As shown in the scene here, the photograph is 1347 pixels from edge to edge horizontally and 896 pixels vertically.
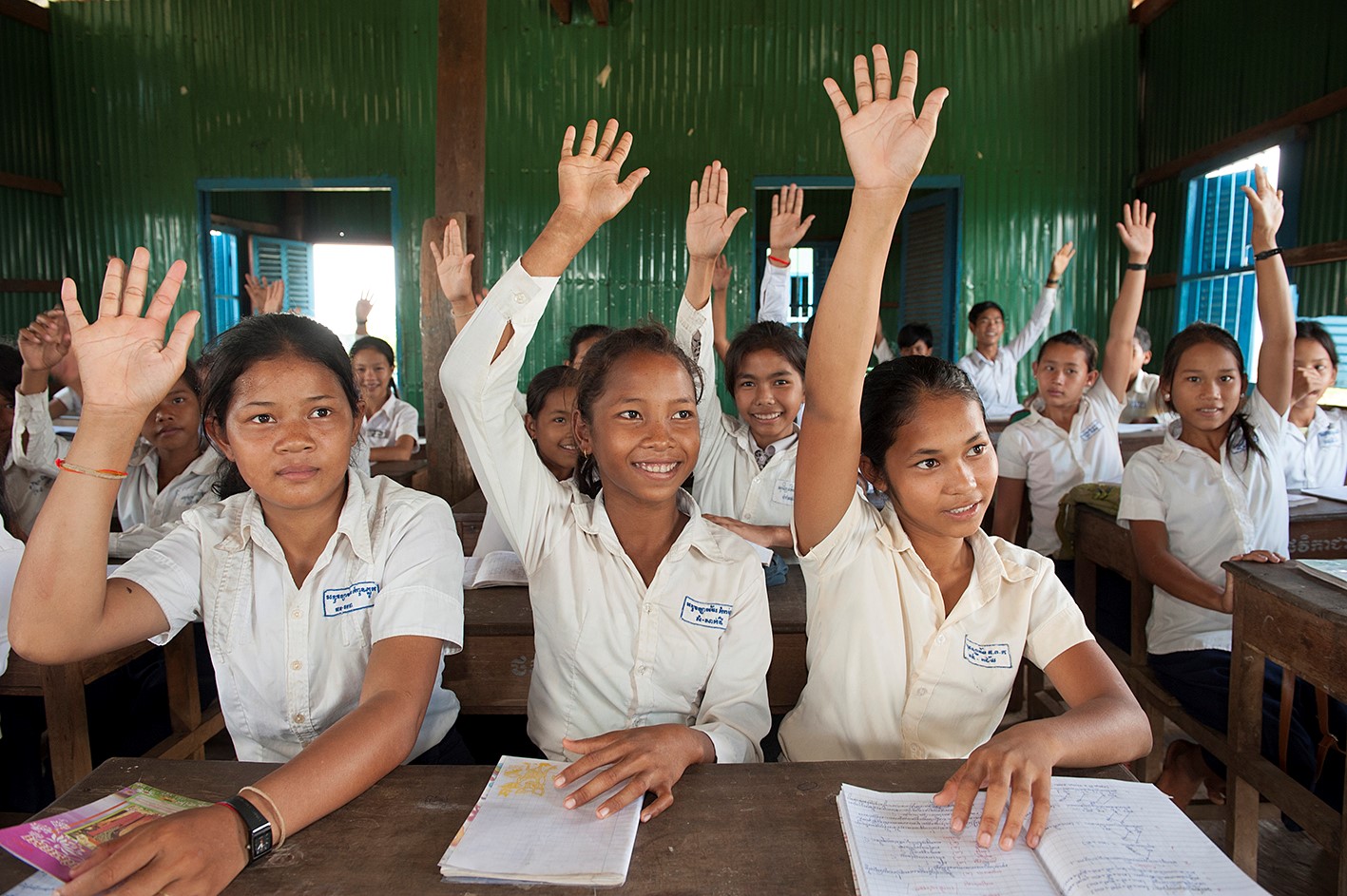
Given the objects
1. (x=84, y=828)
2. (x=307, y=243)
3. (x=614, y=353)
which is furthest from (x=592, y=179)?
(x=307, y=243)

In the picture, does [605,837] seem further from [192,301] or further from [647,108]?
[192,301]

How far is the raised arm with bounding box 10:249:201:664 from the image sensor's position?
1.04 m

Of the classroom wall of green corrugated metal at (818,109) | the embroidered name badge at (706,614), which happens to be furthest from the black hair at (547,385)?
the classroom wall of green corrugated metal at (818,109)

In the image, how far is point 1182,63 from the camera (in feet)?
19.7

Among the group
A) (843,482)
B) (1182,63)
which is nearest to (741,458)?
(843,482)

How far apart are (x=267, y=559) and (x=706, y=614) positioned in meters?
0.69

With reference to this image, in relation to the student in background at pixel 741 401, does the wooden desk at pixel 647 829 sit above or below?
below

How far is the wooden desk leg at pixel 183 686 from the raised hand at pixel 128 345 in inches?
41.1

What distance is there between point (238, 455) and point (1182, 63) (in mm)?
6934

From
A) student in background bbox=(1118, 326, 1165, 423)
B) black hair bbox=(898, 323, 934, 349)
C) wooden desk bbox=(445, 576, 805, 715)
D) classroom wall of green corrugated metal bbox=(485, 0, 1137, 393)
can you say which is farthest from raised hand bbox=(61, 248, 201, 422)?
classroom wall of green corrugated metal bbox=(485, 0, 1137, 393)

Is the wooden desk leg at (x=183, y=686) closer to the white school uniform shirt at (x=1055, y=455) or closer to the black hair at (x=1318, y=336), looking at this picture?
the white school uniform shirt at (x=1055, y=455)

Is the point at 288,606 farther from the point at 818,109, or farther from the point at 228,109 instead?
the point at 228,109

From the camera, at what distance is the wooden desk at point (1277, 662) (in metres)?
1.56

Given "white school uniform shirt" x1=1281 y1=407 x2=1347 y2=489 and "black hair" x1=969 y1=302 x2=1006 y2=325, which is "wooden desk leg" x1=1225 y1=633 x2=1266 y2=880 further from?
"black hair" x1=969 y1=302 x2=1006 y2=325
